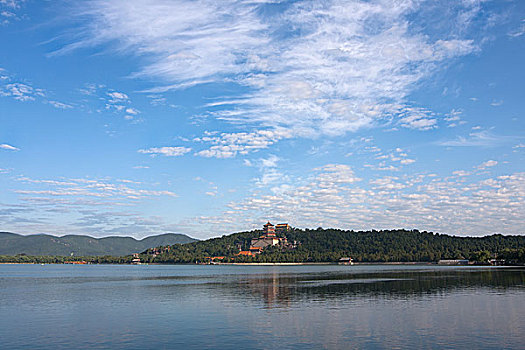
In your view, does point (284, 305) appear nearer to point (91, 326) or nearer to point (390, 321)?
point (390, 321)

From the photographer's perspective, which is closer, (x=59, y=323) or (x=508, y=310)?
(x=59, y=323)

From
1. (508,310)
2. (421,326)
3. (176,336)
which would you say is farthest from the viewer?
(508,310)

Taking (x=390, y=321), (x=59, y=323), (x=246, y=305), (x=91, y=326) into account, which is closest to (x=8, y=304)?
(x=59, y=323)

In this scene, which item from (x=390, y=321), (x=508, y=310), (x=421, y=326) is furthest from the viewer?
(x=508, y=310)

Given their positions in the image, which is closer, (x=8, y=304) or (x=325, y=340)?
(x=325, y=340)

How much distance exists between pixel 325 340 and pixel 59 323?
93.2 ft

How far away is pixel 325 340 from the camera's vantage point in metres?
37.1

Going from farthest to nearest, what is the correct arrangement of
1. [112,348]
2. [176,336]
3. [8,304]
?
[8,304], [176,336], [112,348]

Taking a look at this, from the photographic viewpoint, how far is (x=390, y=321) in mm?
46062

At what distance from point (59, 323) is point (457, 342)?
126 feet

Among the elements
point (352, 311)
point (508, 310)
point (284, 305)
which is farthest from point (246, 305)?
point (508, 310)

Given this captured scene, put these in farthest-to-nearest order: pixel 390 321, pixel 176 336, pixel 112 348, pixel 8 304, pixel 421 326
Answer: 1. pixel 8 304
2. pixel 390 321
3. pixel 421 326
4. pixel 176 336
5. pixel 112 348

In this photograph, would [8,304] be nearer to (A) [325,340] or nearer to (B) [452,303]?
(A) [325,340]

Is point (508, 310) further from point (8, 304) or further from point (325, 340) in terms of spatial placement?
point (8, 304)
